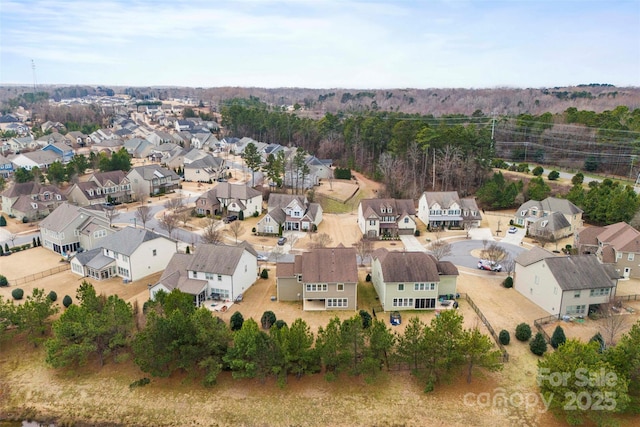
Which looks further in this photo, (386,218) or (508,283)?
(386,218)

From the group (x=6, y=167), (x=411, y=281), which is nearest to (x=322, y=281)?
(x=411, y=281)

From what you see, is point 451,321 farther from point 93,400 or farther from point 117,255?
point 117,255

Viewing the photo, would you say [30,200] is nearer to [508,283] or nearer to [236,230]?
[236,230]

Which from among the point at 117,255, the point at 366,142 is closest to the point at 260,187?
the point at 366,142

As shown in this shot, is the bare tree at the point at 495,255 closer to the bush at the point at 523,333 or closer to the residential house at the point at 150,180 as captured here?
the bush at the point at 523,333

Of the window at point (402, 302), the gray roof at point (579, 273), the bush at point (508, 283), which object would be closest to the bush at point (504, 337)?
the gray roof at point (579, 273)

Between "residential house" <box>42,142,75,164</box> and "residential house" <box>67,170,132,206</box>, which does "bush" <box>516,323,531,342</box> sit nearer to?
"residential house" <box>67,170,132,206</box>
